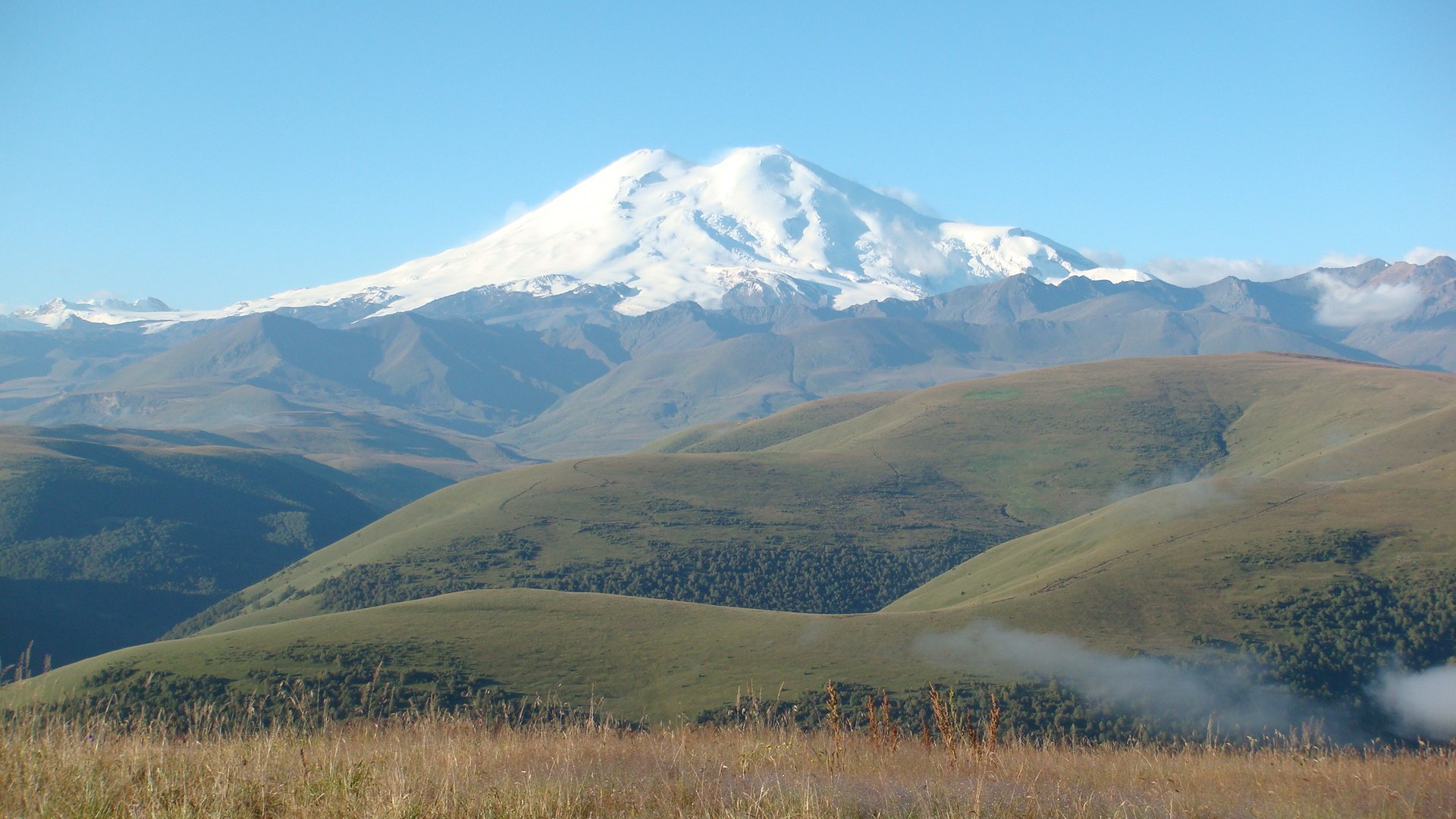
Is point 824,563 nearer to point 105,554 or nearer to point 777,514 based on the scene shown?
point 777,514

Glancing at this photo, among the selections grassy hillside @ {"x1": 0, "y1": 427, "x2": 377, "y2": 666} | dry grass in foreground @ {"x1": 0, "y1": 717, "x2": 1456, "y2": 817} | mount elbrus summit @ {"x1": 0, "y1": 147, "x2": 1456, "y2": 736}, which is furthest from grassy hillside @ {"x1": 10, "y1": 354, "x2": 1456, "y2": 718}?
grassy hillside @ {"x1": 0, "y1": 427, "x2": 377, "y2": 666}

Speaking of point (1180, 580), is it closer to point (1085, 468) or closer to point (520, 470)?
point (1085, 468)

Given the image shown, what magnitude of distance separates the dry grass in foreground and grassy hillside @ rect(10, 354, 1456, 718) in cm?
331

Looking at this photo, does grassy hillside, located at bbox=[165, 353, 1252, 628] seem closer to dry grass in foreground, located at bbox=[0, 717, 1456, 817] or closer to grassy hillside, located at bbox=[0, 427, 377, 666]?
grassy hillside, located at bbox=[0, 427, 377, 666]

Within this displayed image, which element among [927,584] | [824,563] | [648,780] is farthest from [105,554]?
[648,780]

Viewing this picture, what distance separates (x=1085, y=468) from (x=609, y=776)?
17126cm

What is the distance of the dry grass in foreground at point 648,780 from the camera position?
8477 millimetres

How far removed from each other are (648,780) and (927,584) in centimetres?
10605

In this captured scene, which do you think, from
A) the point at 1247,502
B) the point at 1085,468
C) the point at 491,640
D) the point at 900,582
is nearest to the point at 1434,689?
the point at 1247,502

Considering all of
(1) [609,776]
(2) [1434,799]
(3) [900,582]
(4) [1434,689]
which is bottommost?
(3) [900,582]

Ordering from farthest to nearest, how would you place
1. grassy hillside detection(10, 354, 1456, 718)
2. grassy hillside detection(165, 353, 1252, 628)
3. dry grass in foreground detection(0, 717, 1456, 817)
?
grassy hillside detection(165, 353, 1252, 628) → grassy hillside detection(10, 354, 1456, 718) → dry grass in foreground detection(0, 717, 1456, 817)

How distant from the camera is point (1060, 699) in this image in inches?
1976

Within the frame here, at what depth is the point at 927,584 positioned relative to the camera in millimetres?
112188

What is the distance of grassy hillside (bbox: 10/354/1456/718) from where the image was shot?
198 feet
